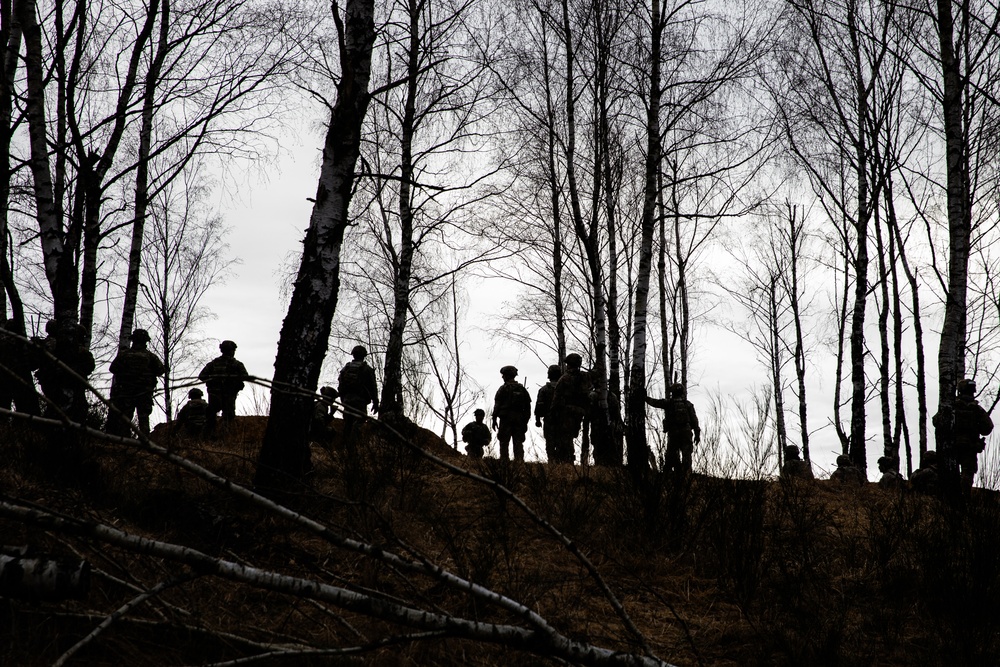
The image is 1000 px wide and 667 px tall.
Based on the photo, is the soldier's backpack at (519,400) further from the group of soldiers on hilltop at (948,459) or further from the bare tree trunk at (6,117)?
the bare tree trunk at (6,117)

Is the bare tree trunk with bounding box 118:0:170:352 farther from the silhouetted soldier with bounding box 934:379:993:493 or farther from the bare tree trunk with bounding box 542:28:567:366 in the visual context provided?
the silhouetted soldier with bounding box 934:379:993:493

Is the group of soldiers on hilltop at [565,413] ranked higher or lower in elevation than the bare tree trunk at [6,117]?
lower

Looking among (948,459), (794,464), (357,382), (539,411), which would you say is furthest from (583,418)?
(948,459)

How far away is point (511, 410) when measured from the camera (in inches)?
408

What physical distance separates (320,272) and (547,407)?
20.5 feet

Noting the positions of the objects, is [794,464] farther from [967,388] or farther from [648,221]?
[648,221]

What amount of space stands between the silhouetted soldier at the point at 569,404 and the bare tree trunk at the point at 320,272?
5.27m

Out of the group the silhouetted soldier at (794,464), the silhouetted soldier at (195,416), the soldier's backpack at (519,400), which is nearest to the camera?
the silhouetted soldier at (195,416)

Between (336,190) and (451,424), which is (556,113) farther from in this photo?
(451,424)

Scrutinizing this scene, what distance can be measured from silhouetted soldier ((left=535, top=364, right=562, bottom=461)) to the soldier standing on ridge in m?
0.36

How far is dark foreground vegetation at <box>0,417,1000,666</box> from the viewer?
2541 millimetres

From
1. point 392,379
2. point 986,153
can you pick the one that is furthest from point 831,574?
point 986,153

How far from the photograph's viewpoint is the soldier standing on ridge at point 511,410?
34.0ft

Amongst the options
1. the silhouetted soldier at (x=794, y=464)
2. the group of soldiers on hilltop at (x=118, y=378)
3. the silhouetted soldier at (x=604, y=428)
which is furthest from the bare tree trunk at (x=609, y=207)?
the group of soldiers on hilltop at (x=118, y=378)
